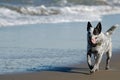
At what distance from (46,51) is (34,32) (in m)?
3.68

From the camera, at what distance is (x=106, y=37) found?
8.53 meters

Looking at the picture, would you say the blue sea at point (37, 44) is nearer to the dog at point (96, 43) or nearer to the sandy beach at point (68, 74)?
the sandy beach at point (68, 74)

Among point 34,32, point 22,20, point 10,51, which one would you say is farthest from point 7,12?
point 10,51

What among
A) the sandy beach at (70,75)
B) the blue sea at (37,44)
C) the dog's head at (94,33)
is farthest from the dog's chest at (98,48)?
the blue sea at (37,44)

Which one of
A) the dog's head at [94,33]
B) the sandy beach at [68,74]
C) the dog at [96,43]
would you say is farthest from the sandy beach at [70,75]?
the dog's head at [94,33]

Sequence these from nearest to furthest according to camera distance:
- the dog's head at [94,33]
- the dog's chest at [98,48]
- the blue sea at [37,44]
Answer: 1. the dog's head at [94,33]
2. the dog's chest at [98,48]
3. the blue sea at [37,44]

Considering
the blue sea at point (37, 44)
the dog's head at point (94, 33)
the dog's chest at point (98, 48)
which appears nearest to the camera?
the dog's head at point (94, 33)

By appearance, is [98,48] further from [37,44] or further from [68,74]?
[37,44]

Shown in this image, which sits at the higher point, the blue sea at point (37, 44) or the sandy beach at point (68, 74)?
the blue sea at point (37, 44)

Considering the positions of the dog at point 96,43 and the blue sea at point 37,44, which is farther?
the blue sea at point 37,44

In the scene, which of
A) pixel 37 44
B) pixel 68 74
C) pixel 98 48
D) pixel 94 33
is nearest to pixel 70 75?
pixel 68 74

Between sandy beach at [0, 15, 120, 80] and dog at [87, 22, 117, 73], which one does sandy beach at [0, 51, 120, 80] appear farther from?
dog at [87, 22, 117, 73]

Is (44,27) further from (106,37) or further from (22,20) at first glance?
(106,37)

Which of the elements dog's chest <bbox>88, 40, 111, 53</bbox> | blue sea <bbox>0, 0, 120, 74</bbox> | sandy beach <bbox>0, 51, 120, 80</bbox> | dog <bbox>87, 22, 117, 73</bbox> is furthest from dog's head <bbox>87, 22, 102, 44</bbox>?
blue sea <bbox>0, 0, 120, 74</bbox>
